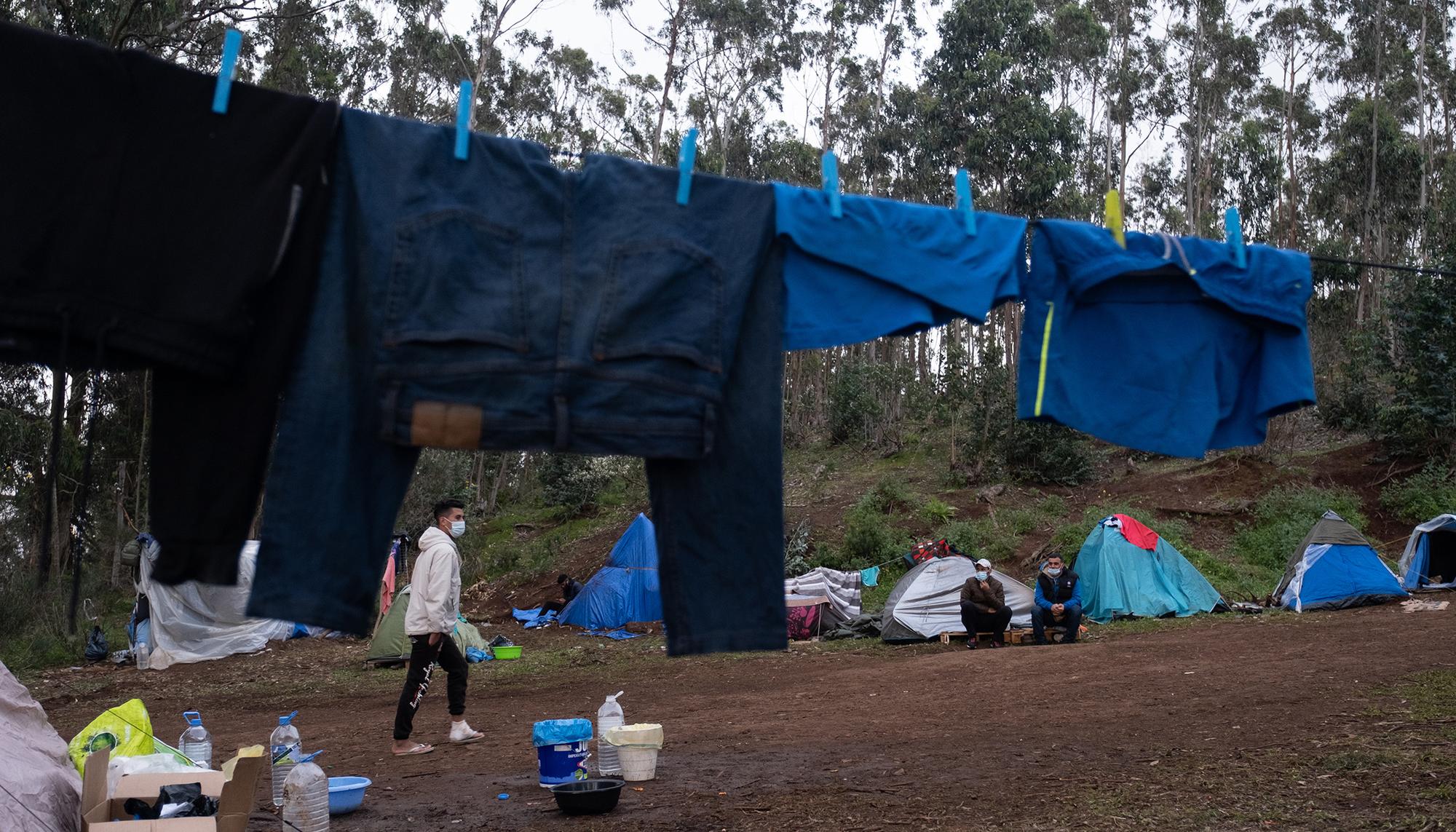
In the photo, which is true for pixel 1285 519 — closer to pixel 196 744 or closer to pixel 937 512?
pixel 937 512

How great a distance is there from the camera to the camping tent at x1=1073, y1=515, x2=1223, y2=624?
1501 cm

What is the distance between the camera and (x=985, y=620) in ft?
43.0

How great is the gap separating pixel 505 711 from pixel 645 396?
700 centimetres

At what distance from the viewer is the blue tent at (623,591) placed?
16953 millimetres

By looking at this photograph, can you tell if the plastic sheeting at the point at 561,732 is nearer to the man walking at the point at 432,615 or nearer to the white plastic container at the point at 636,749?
the white plastic container at the point at 636,749

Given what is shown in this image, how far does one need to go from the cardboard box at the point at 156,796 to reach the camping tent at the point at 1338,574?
531 inches

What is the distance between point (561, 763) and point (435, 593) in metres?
1.50

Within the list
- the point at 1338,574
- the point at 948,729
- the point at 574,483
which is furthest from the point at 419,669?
the point at 574,483

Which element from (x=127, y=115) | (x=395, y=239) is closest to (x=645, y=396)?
(x=395, y=239)

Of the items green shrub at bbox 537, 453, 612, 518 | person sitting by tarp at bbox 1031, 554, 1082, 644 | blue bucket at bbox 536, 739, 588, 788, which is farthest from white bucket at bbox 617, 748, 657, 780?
green shrub at bbox 537, 453, 612, 518

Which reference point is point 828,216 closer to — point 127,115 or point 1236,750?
point 127,115

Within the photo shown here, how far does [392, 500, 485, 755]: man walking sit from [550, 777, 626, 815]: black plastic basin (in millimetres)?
1619

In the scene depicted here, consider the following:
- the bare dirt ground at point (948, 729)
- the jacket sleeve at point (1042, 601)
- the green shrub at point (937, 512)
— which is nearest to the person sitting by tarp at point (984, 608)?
the jacket sleeve at point (1042, 601)

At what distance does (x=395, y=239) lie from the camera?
2799 mm
